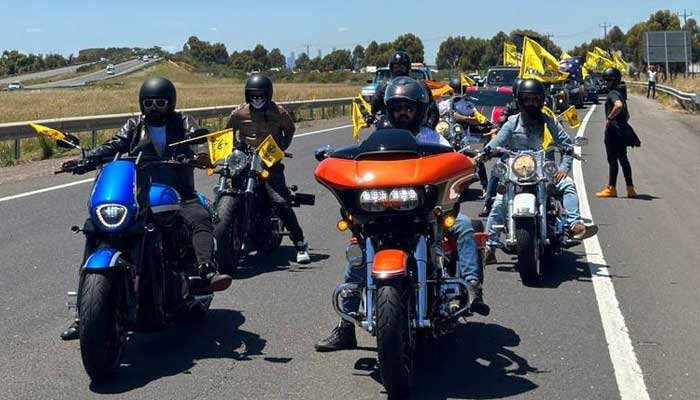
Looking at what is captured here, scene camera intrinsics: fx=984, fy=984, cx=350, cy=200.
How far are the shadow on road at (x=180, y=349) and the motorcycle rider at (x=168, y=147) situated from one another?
1.33 feet

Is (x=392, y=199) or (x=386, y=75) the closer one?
(x=392, y=199)

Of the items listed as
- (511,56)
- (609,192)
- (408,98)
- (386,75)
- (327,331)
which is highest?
(511,56)

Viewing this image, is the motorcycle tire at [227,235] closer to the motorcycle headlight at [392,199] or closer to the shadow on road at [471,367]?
the shadow on road at [471,367]

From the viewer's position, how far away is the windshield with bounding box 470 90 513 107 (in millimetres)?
23438

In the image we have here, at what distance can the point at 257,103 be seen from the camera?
9.79m

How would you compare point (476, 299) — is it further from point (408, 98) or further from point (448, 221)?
point (408, 98)

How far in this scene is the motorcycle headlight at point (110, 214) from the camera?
18.6ft

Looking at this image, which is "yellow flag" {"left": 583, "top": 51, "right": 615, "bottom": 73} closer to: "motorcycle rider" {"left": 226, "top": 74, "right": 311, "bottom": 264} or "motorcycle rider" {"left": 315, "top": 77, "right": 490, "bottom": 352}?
"motorcycle rider" {"left": 226, "top": 74, "right": 311, "bottom": 264}

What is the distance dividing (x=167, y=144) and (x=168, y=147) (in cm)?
37

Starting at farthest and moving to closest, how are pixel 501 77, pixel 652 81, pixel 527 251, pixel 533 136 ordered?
pixel 652 81 < pixel 501 77 < pixel 533 136 < pixel 527 251

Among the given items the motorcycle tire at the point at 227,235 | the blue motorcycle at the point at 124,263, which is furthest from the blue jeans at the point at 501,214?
the blue motorcycle at the point at 124,263

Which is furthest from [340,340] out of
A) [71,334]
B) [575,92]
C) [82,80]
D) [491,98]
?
[82,80]

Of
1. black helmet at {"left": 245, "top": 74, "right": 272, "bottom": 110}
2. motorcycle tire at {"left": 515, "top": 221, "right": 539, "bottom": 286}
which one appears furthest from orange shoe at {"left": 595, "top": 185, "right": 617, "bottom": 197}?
black helmet at {"left": 245, "top": 74, "right": 272, "bottom": 110}

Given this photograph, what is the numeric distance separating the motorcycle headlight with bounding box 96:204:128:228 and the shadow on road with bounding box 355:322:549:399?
5.60 ft
